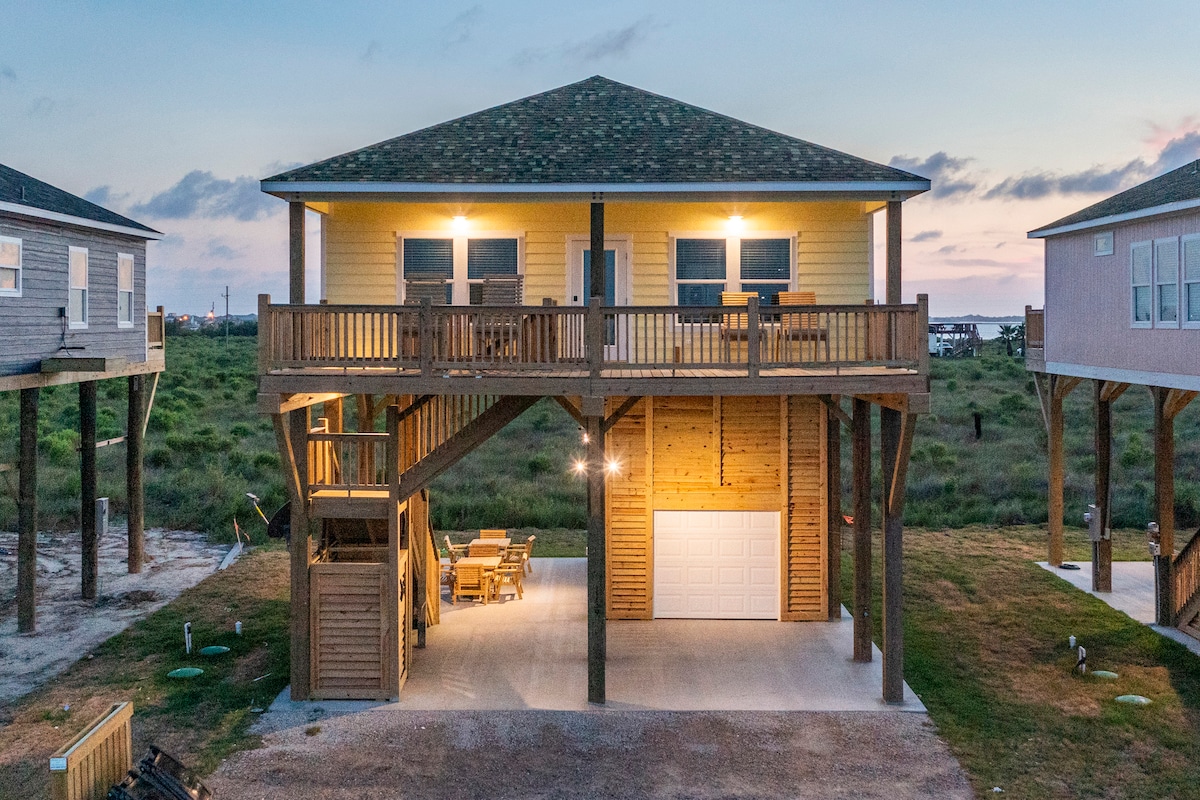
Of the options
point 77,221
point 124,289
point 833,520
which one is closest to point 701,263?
point 833,520

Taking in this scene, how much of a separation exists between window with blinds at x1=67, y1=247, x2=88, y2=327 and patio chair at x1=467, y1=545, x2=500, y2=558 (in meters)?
7.91

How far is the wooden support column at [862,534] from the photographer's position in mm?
13195

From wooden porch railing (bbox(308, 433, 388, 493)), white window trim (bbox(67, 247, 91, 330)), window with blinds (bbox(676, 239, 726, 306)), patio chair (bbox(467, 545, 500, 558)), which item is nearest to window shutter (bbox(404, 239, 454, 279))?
wooden porch railing (bbox(308, 433, 388, 493))

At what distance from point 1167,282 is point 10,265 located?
17.6m

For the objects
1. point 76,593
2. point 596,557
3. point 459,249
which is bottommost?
point 76,593

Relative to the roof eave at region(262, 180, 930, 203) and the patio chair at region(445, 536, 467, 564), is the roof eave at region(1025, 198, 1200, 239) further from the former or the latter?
the patio chair at region(445, 536, 467, 564)

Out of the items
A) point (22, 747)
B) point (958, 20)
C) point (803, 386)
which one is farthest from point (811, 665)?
point (958, 20)

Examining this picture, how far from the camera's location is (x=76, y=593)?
16.9 meters

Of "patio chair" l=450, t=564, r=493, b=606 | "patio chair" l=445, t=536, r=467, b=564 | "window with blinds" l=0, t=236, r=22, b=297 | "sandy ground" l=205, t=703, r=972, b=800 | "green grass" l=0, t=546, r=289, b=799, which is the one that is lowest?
"sandy ground" l=205, t=703, r=972, b=800

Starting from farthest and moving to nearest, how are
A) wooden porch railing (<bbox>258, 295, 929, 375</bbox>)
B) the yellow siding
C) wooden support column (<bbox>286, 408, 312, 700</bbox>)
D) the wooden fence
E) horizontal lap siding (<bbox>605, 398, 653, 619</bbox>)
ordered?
1. horizontal lap siding (<bbox>605, 398, 653, 619</bbox>)
2. the yellow siding
3. wooden support column (<bbox>286, 408, 312, 700</bbox>)
4. wooden porch railing (<bbox>258, 295, 929, 375</bbox>)
5. the wooden fence

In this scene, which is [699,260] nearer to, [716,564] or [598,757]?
[716,564]

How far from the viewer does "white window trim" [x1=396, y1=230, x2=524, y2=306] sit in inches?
549

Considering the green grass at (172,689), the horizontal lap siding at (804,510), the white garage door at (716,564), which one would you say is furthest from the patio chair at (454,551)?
the horizontal lap siding at (804,510)

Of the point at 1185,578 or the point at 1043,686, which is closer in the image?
the point at 1043,686
